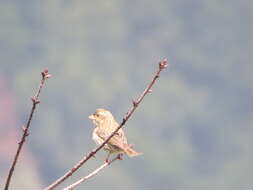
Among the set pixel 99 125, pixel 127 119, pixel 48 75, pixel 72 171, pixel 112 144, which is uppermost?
pixel 99 125

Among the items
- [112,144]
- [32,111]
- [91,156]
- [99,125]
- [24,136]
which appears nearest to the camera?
[32,111]

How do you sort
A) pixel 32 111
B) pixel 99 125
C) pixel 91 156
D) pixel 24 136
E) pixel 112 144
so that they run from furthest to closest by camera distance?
pixel 99 125 → pixel 112 144 → pixel 91 156 → pixel 24 136 → pixel 32 111

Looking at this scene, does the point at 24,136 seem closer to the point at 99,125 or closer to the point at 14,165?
the point at 14,165

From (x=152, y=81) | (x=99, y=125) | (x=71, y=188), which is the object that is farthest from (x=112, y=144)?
(x=152, y=81)

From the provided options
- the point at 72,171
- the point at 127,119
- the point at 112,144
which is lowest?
the point at 72,171

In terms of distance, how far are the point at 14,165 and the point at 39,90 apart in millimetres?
659

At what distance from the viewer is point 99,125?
35.4 feet

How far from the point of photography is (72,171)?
4.65 metres

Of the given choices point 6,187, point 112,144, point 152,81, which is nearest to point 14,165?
point 6,187

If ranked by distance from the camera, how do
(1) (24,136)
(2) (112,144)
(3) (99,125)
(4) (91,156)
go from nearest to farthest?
(1) (24,136), (4) (91,156), (2) (112,144), (3) (99,125)

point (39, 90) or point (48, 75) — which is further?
point (48, 75)

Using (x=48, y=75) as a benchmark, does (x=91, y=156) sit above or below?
below

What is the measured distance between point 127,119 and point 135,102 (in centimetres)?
17

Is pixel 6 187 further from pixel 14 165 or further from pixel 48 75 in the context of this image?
pixel 48 75
